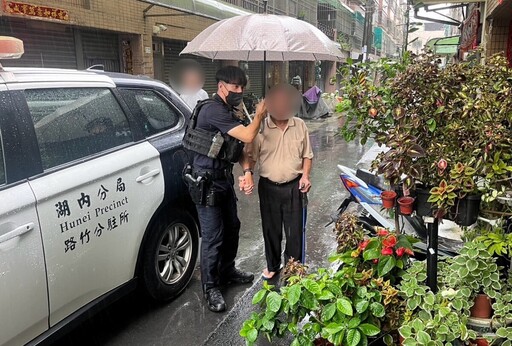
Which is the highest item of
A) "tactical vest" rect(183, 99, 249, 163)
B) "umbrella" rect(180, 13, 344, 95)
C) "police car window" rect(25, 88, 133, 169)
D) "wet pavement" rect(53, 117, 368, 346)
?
"umbrella" rect(180, 13, 344, 95)

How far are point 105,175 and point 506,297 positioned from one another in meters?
2.25

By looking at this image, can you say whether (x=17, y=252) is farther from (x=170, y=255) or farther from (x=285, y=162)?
(x=285, y=162)

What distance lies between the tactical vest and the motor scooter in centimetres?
111

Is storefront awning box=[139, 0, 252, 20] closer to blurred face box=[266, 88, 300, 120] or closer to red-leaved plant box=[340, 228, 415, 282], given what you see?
blurred face box=[266, 88, 300, 120]

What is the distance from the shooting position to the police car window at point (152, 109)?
10.4 feet

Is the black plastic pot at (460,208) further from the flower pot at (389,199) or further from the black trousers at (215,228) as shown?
the black trousers at (215,228)

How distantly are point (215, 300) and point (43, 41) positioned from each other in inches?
297

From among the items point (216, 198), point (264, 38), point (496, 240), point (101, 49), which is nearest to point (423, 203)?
point (496, 240)

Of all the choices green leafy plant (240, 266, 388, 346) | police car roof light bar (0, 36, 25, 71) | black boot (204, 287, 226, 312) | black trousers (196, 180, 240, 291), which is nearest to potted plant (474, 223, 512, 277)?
green leafy plant (240, 266, 388, 346)

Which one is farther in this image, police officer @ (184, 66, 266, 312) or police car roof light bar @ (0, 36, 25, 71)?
police officer @ (184, 66, 266, 312)

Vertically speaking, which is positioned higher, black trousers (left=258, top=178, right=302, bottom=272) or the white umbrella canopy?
the white umbrella canopy

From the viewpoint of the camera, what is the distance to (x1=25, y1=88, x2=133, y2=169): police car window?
94.2 inches

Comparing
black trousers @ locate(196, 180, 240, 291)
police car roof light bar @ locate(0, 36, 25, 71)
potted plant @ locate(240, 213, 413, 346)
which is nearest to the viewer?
potted plant @ locate(240, 213, 413, 346)

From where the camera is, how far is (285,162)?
335 centimetres
